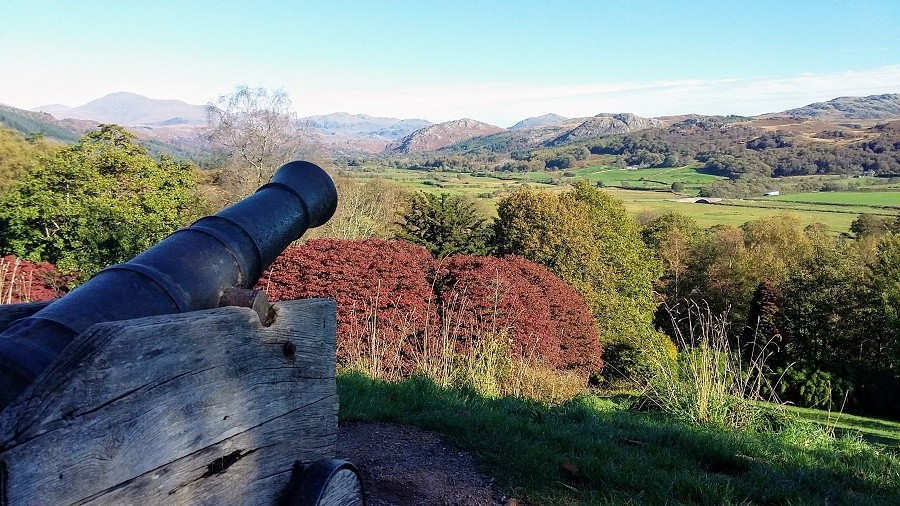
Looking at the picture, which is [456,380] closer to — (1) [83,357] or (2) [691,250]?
(1) [83,357]

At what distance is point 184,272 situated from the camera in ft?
7.11

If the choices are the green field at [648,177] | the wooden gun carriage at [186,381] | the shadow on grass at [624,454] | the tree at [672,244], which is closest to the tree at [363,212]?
the tree at [672,244]

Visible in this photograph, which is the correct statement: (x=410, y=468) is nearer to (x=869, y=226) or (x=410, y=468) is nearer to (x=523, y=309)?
(x=523, y=309)

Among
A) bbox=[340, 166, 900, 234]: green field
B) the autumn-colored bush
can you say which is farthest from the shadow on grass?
bbox=[340, 166, 900, 234]: green field

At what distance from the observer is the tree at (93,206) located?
63.6 feet

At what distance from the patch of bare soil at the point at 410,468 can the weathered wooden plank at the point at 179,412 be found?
909 mm

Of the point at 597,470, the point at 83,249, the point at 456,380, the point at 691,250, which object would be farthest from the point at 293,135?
the point at 691,250

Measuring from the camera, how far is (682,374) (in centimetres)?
625

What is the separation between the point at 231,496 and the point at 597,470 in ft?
7.39

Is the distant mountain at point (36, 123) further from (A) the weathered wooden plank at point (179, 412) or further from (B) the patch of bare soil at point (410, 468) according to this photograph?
(A) the weathered wooden plank at point (179, 412)

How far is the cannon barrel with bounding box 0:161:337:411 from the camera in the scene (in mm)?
1726

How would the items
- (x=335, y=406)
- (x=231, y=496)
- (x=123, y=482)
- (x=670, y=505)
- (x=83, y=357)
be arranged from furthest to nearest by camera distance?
1. (x=670, y=505)
2. (x=335, y=406)
3. (x=231, y=496)
4. (x=123, y=482)
5. (x=83, y=357)

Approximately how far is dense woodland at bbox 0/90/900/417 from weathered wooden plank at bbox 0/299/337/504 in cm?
415

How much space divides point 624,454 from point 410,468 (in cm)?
134
